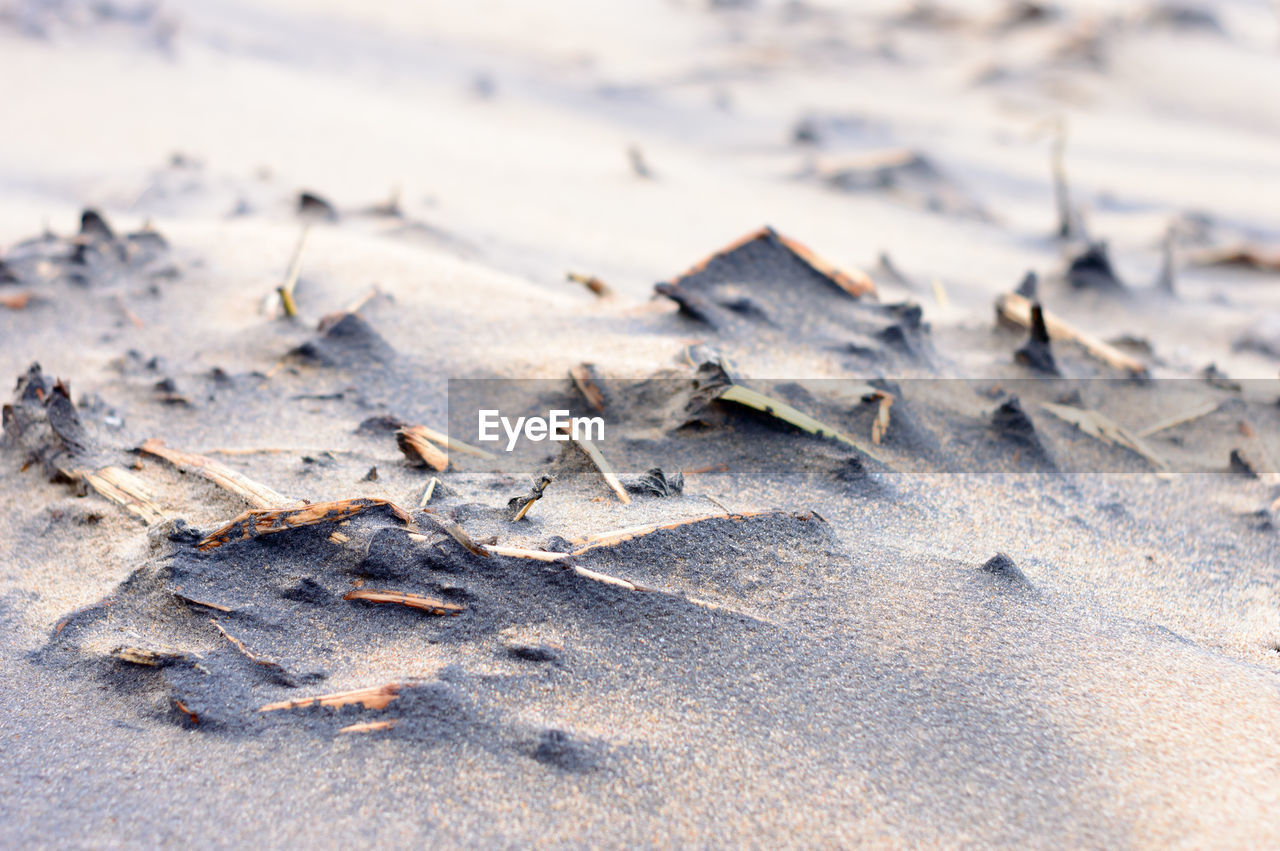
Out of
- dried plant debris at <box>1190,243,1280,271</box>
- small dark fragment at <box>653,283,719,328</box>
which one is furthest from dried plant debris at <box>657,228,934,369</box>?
dried plant debris at <box>1190,243,1280,271</box>

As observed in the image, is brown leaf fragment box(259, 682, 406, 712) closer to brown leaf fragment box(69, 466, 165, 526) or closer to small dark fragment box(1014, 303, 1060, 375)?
brown leaf fragment box(69, 466, 165, 526)

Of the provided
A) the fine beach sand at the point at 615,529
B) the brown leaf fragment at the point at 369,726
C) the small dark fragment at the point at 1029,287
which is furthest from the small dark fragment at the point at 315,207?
the brown leaf fragment at the point at 369,726

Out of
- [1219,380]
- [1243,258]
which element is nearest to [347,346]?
[1219,380]

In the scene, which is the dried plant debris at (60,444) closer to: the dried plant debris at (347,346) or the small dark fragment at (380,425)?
the small dark fragment at (380,425)

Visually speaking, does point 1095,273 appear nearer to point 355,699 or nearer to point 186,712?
point 355,699

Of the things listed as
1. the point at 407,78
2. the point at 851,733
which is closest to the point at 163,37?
the point at 407,78

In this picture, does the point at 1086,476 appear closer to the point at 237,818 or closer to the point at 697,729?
the point at 697,729
